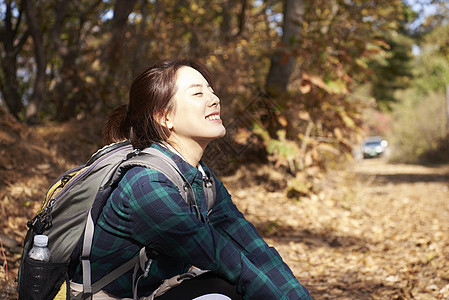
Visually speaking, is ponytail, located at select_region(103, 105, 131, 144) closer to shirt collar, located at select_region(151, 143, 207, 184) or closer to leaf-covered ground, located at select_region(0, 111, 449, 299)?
shirt collar, located at select_region(151, 143, 207, 184)

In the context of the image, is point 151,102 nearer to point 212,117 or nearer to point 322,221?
point 212,117

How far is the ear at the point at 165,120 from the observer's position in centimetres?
201

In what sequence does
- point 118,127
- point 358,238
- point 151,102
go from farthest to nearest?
point 358,238 < point 118,127 < point 151,102

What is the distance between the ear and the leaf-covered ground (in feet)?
5.53

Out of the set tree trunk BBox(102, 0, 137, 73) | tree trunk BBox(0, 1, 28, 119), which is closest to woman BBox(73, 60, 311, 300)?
tree trunk BBox(102, 0, 137, 73)

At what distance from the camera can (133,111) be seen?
2.05 m

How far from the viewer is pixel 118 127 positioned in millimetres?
2170

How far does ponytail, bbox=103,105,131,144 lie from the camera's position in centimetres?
215

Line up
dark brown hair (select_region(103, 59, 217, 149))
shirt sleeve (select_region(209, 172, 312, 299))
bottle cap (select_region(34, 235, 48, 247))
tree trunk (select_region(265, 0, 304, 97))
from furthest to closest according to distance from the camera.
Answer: tree trunk (select_region(265, 0, 304, 97))
shirt sleeve (select_region(209, 172, 312, 299))
dark brown hair (select_region(103, 59, 217, 149))
bottle cap (select_region(34, 235, 48, 247))

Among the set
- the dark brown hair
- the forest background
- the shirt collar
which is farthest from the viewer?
the forest background

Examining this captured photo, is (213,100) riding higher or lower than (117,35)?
lower

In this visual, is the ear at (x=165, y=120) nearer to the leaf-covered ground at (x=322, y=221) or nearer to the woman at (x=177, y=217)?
the woman at (x=177, y=217)

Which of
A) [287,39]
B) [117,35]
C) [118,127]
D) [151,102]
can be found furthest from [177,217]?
[117,35]

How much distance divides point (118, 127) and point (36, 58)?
18.7 feet
